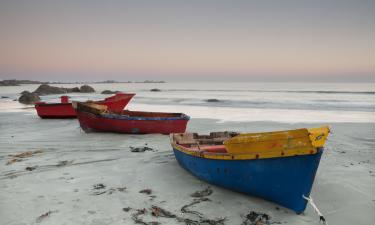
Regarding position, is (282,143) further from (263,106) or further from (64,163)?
(263,106)

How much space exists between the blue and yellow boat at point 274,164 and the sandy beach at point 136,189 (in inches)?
12.1

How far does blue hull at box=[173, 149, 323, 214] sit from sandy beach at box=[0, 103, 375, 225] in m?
0.23

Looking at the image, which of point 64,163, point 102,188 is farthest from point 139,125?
point 102,188

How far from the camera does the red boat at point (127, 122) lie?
503 inches

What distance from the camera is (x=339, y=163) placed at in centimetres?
844

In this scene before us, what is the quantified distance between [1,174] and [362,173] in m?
8.86

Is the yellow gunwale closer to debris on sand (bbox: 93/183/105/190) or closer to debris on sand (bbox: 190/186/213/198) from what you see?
debris on sand (bbox: 190/186/213/198)

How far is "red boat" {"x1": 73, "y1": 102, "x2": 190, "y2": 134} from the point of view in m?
12.8

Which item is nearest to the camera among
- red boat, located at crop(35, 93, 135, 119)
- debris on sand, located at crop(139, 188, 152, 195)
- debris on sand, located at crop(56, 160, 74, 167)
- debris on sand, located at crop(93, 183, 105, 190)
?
debris on sand, located at crop(139, 188, 152, 195)

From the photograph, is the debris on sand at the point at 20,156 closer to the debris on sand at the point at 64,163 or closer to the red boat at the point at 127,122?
the debris on sand at the point at 64,163

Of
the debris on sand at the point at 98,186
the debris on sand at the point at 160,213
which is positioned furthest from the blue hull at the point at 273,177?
the debris on sand at the point at 98,186

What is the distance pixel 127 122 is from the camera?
12.9 metres

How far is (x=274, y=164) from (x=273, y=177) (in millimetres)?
263

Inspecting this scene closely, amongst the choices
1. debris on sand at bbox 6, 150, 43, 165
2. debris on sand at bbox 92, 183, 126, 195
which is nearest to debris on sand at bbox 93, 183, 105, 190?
debris on sand at bbox 92, 183, 126, 195
